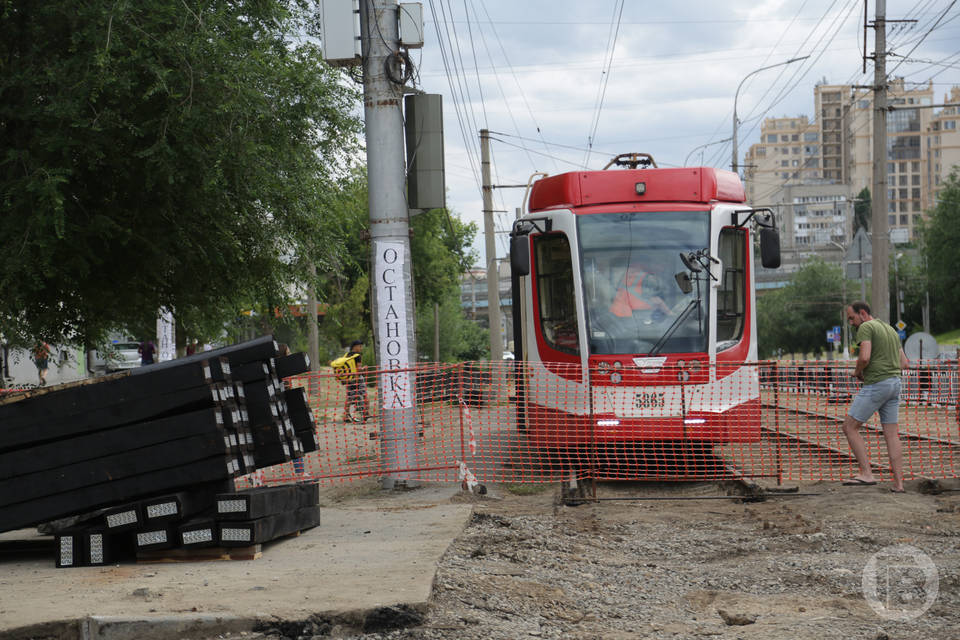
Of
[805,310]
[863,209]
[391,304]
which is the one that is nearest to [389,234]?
[391,304]

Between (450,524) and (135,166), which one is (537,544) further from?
(135,166)

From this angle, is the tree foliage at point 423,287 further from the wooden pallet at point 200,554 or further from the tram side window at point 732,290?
the wooden pallet at point 200,554

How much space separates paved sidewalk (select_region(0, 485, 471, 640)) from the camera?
18.6ft

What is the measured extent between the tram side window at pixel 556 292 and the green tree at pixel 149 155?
9.56ft

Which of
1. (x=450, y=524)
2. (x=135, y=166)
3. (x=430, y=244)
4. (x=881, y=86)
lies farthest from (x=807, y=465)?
(x=430, y=244)

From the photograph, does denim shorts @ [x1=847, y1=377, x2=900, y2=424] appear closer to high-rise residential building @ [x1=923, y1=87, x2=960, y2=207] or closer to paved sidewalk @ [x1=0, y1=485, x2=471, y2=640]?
paved sidewalk @ [x1=0, y1=485, x2=471, y2=640]

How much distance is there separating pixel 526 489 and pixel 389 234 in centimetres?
334

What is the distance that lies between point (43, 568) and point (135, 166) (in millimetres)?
4795

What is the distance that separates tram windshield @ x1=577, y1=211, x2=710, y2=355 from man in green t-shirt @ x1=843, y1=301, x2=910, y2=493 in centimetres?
210

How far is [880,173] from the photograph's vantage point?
2712 cm

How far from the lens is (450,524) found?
9070 mm

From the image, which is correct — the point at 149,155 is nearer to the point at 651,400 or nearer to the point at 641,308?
the point at 641,308

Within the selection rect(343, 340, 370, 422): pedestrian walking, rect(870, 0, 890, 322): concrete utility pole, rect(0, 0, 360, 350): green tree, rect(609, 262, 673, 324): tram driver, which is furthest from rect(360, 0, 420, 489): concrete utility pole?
rect(870, 0, 890, 322): concrete utility pole
